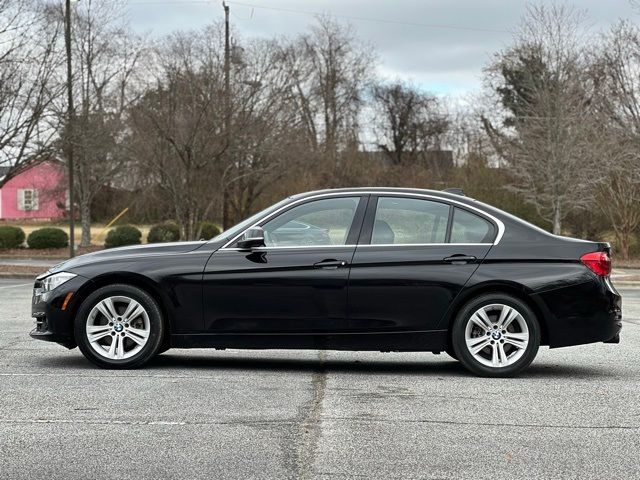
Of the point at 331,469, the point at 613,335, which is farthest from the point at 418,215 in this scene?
the point at 331,469

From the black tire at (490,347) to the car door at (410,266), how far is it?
6.6 inches

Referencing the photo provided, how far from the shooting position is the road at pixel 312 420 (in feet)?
15.4

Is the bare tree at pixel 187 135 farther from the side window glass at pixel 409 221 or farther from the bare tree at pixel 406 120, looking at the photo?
the bare tree at pixel 406 120

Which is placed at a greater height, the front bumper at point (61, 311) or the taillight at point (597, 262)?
the taillight at point (597, 262)

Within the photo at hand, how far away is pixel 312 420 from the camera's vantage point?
5680 millimetres

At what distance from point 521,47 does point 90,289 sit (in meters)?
29.7

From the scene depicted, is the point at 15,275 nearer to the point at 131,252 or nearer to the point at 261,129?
the point at 261,129

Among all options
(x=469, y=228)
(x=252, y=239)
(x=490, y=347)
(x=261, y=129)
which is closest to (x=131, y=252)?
(x=252, y=239)

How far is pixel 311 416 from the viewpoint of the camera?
5.79 m

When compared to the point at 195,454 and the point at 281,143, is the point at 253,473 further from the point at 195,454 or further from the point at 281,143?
the point at 281,143

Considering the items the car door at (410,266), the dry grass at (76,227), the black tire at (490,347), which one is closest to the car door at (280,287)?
the car door at (410,266)

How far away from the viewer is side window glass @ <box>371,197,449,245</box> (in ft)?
24.6

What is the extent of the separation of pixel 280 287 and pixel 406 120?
237 ft

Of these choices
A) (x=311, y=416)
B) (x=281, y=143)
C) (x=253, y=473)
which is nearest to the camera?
(x=253, y=473)
